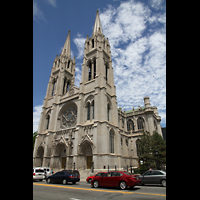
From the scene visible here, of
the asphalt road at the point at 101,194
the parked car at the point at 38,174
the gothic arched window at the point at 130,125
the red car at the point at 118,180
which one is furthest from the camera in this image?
the gothic arched window at the point at 130,125

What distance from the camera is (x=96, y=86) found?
91.2 ft

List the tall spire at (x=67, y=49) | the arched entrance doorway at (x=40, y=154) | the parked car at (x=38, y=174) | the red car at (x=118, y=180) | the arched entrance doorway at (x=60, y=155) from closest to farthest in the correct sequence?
the red car at (x=118, y=180) → the parked car at (x=38, y=174) → the arched entrance doorway at (x=60, y=155) → the arched entrance doorway at (x=40, y=154) → the tall spire at (x=67, y=49)

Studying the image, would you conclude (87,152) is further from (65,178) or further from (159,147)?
(159,147)

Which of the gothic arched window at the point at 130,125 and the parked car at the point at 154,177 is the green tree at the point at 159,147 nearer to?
the parked car at the point at 154,177

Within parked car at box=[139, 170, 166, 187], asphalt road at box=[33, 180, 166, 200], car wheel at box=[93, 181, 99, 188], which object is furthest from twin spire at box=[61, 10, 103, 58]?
asphalt road at box=[33, 180, 166, 200]

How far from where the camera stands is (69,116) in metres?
33.2

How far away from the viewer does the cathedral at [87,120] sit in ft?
80.8

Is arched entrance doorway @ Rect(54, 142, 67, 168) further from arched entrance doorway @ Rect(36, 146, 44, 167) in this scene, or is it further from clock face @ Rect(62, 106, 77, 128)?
arched entrance doorway @ Rect(36, 146, 44, 167)

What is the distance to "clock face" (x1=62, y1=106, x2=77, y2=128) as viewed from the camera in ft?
104

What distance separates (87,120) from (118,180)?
18383mm

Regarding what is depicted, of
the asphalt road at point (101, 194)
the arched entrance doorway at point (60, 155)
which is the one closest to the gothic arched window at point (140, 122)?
the arched entrance doorway at point (60, 155)
